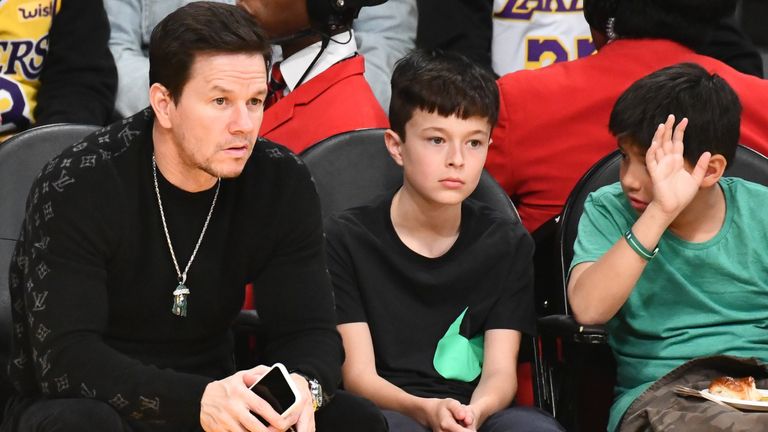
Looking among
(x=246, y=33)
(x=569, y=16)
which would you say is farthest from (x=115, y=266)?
(x=569, y=16)

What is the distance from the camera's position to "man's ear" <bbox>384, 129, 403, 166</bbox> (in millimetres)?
3387

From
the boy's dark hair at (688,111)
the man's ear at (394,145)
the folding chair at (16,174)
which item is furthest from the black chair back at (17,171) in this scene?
the boy's dark hair at (688,111)

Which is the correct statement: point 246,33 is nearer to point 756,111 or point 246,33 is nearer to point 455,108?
point 455,108

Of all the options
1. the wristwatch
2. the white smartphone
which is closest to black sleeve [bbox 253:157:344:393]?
the wristwatch

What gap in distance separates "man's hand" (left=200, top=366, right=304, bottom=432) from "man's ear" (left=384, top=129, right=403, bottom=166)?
1.02m

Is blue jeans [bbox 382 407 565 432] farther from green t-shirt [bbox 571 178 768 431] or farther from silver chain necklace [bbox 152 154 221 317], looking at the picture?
silver chain necklace [bbox 152 154 221 317]

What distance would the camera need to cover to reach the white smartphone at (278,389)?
8.39 feet

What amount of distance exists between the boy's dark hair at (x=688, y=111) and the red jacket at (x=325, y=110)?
0.94 meters

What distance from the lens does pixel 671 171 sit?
3.06 meters

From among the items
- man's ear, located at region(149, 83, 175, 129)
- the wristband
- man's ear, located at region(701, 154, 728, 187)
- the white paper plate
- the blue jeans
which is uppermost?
man's ear, located at region(149, 83, 175, 129)

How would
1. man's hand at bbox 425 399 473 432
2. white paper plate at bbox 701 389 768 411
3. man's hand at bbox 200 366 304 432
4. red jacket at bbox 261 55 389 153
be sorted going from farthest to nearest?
red jacket at bbox 261 55 389 153, man's hand at bbox 425 399 473 432, white paper plate at bbox 701 389 768 411, man's hand at bbox 200 366 304 432

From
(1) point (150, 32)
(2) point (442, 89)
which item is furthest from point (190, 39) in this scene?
(1) point (150, 32)

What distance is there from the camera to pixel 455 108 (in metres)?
3.27

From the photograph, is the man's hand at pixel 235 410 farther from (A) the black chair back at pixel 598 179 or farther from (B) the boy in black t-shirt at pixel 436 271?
(A) the black chair back at pixel 598 179
